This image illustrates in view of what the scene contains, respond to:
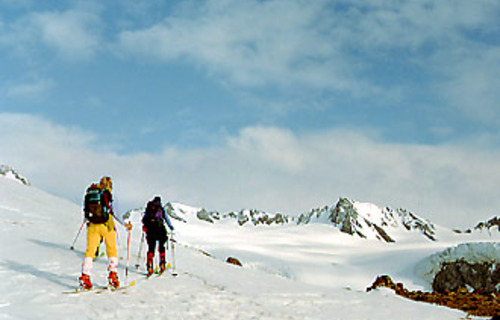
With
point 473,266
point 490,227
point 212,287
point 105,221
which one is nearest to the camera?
point 105,221

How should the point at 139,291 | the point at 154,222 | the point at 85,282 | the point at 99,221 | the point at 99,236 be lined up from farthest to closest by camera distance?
the point at 154,222 < the point at 139,291 < the point at 99,236 < the point at 99,221 < the point at 85,282

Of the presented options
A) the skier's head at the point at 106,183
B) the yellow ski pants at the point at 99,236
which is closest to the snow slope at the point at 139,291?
the yellow ski pants at the point at 99,236

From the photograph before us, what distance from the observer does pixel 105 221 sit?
34.0 ft

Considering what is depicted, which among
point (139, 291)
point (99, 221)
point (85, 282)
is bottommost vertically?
point (139, 291)

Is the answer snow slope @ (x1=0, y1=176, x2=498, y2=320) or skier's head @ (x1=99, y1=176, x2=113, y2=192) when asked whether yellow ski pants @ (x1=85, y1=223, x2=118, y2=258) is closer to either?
skier's head @ (x1=99, y1=176, x2=113, y2=192)

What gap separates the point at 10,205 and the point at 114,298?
11.3 metres

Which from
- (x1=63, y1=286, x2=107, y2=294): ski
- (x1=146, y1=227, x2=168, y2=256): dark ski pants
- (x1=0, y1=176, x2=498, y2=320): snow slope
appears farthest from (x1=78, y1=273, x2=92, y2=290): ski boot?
(x1=146, y1=227, x2=168, y2=256): dark ski pants

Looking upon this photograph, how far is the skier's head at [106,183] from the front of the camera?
10.8 m

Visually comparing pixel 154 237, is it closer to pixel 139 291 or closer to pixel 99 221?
pixel 139 291

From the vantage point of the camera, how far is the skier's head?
35.5 ft

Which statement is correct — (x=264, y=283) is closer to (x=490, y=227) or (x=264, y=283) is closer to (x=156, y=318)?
(x=156, y=318)

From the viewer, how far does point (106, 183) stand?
35.8ft

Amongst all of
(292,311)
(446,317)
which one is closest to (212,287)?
(292,311)

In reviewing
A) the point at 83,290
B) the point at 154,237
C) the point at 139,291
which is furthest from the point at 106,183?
the point at 154,237
